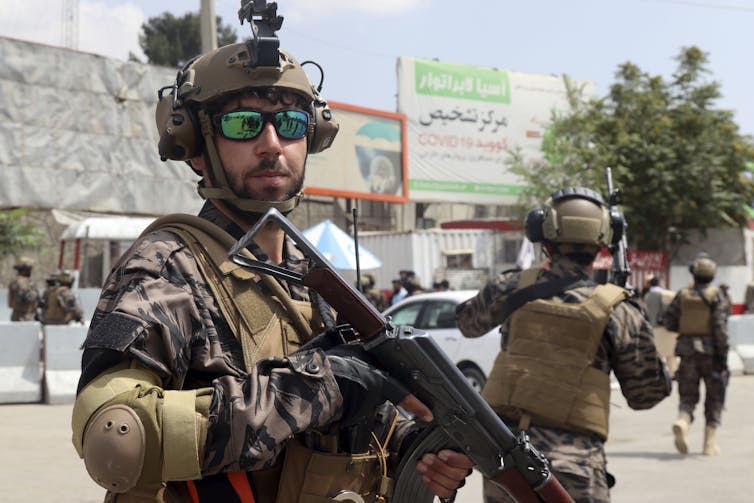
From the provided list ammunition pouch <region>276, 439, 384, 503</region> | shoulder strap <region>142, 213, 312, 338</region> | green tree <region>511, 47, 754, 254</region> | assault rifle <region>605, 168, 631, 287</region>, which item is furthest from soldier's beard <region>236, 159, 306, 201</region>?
green tree <region>511, 47, 754, 254</region>

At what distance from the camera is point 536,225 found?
4.75 metres

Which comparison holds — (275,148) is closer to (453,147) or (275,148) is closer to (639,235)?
(639,235)

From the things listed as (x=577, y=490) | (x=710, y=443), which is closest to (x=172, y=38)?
(x=710, y=443)

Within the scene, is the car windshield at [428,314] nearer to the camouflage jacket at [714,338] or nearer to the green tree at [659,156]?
the camouflage jacket at [714,338]

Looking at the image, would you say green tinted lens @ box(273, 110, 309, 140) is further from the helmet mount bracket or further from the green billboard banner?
the green billboard banner

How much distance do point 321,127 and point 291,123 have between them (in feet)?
0.80

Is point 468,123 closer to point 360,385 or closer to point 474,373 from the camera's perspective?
point 474,373

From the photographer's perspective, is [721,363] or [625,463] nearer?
[625,463]

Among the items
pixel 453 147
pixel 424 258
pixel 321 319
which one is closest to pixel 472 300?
pixel 321 319

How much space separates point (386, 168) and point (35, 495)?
26.2 metres

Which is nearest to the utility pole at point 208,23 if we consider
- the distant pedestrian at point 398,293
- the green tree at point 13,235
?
the distant pedestrian at point 398,293

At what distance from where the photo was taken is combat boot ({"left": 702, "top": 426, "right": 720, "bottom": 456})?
9.58 metres

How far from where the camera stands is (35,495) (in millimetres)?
7215

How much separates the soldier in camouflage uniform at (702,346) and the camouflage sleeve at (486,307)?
540cm
